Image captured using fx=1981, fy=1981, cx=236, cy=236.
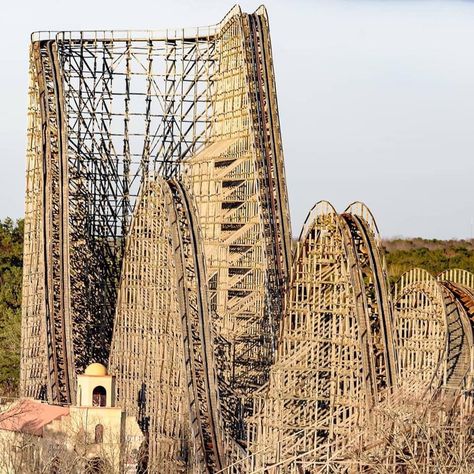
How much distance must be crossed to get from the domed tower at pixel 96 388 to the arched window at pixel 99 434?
0.72 m

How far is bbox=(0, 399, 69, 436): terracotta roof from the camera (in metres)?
36.9

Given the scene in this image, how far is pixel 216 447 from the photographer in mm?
33000

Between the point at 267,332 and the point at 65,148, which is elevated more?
the point at 65,148

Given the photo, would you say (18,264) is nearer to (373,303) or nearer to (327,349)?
(327,349)

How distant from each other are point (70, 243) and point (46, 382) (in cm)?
295

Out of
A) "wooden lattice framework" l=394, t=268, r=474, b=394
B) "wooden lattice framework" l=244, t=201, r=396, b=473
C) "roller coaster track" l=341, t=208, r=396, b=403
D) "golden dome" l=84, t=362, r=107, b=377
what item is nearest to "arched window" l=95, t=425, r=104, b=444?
"golden dome" l=84, t=362, r=107, b=377

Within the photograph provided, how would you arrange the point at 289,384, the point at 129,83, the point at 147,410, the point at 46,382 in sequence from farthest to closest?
the point at 129,83
the point at 46,382
the point at 147,410
the point at 289,384

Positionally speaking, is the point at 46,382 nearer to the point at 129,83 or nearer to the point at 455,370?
the point at 129,83

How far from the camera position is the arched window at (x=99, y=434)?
36.2 m

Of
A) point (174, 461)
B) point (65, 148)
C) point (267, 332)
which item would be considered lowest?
point (174, 461)

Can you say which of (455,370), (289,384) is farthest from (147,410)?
(455,370)

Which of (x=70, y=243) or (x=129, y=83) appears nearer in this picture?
(x=70, y=243)

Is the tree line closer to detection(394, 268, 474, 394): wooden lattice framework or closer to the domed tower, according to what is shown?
the domed tower

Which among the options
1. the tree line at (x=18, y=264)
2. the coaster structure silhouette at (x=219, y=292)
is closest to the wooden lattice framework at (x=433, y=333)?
the coaster structure silhouette at (x=219, y=292)
